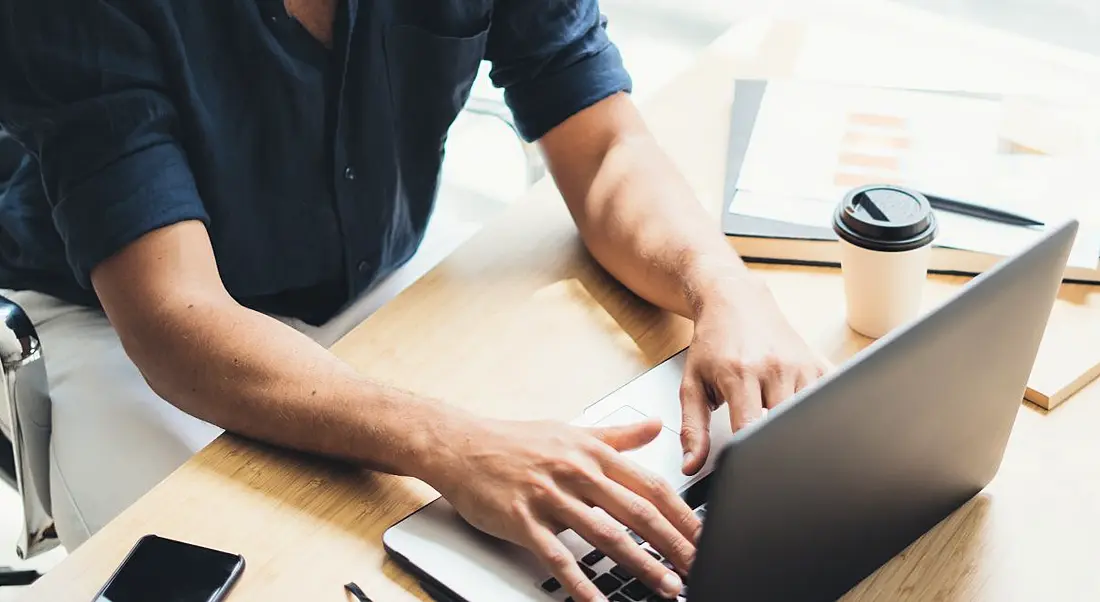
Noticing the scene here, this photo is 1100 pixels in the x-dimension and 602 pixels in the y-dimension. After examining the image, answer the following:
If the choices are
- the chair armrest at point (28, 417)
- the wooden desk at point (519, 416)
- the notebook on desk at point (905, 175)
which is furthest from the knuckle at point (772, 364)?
the chair armrest at point (28, 417)

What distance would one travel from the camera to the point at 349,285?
136 centimetres

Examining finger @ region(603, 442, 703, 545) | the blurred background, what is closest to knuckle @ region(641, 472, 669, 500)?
finger @ region(603, 442, 703, 545)

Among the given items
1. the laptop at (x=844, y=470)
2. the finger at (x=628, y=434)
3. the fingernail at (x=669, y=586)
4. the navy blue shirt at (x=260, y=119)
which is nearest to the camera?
the laptop at (x=844, y=470)

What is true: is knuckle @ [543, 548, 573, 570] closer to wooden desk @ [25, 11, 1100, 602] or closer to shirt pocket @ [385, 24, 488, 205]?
wooden desk @ [25, 11, 1100, 602]

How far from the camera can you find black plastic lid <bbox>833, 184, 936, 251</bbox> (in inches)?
39.6

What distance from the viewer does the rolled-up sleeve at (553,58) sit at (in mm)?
1270

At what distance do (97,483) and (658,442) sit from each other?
61cm

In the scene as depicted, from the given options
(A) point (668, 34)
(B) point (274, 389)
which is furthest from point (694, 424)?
(A) point (668, 34)

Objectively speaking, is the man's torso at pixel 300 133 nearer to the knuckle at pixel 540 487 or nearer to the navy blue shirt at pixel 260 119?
the navy blue shirt at pixel 260 119

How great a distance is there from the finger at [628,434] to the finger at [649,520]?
6cm

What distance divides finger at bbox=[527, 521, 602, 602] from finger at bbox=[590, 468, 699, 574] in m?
0.05

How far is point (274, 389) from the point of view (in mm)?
961

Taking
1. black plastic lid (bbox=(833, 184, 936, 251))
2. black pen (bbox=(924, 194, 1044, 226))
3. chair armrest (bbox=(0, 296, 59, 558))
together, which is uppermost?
black plastic lid (bbox=(833, 184, 936, 251))

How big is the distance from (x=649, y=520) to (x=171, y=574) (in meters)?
0.35
